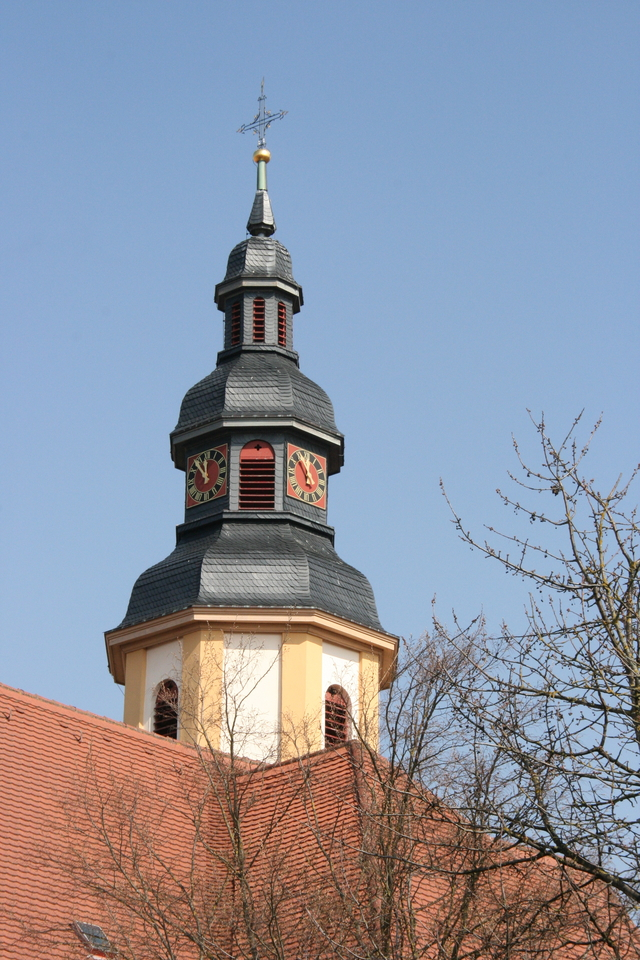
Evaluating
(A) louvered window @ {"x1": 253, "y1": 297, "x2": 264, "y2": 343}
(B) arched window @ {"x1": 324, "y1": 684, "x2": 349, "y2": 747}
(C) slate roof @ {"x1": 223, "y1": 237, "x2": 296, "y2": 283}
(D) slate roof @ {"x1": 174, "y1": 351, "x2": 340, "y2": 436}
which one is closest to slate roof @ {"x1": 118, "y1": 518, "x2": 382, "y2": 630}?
(B) arched window @ {"x1": 324, "y1": 684, "x2": 349, "y2": 747}

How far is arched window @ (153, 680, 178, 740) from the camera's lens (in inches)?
974

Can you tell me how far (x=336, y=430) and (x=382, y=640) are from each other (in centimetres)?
403

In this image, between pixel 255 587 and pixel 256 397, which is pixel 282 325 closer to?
pixel 256 397

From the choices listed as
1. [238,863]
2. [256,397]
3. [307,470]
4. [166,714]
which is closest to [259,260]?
[256,397]

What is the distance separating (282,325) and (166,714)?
8443 millimetres

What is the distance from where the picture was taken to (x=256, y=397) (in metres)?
27.9

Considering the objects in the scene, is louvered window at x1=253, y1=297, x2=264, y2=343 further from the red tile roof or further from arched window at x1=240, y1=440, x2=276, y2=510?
the red tile roof

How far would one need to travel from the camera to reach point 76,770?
755 inches

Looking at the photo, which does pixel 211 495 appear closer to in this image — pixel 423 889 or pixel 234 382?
pixel 234 382

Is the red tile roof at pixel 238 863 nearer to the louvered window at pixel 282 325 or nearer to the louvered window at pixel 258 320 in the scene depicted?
the louvered window at pixel 258 320

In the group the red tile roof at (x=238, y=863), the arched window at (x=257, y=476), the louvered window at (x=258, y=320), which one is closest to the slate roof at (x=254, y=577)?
the arched window at (x=257, y=476)

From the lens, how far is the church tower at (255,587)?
24.1 metres

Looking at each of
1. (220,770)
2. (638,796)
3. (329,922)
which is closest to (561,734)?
(638,796)

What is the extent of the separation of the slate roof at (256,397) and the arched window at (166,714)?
4880mm
